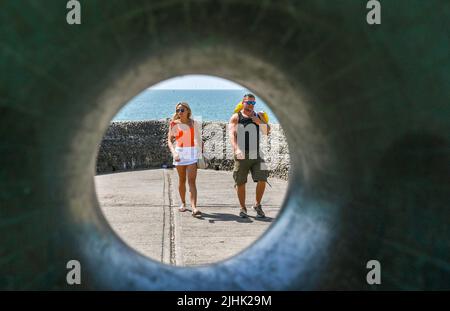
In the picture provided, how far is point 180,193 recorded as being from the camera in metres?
5.52

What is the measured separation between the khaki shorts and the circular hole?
0.01 metres

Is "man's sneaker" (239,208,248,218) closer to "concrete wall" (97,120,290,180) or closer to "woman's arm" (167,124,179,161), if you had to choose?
"woman's arm" (167,124,179,161)

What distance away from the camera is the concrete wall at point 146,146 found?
8.73m

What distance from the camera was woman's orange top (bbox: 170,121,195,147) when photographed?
5242 millimetres

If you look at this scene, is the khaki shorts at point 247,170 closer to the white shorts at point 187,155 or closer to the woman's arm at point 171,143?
the white shorts at point 187,155

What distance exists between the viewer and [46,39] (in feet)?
5.10

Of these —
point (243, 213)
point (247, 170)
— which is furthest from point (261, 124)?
point (243, 213)

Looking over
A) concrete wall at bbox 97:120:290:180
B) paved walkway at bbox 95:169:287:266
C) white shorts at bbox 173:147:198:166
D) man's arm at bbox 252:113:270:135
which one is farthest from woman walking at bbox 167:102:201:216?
concrete wall at bbox 97:120:290:180

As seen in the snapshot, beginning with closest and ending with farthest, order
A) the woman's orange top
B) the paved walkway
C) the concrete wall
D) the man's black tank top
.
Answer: the paved walkway
the man's black tank top
the woman's orange top
the concrete wall

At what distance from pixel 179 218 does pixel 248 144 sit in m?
1.14

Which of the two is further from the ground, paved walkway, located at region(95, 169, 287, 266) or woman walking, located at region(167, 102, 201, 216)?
woman walking, located at region(167, 102, 201, 216)

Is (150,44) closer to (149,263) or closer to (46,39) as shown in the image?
(46,39)

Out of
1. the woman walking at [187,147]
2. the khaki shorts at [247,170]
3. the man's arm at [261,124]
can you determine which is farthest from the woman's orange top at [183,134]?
the man's arm at [261,124]

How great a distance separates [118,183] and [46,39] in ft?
20.1
